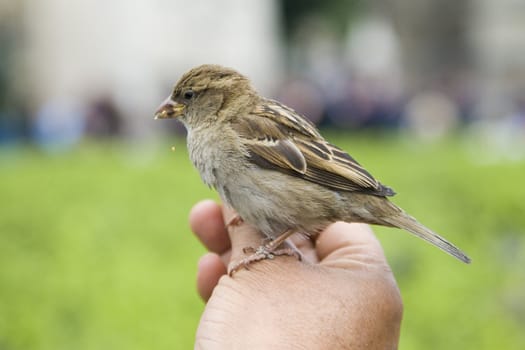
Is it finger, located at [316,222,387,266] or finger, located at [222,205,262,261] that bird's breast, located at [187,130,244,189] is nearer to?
finger, located at [222,205,262,261]

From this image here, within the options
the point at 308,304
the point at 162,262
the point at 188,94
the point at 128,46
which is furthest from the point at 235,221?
the point at 128,46

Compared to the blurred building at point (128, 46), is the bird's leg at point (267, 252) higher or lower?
higher

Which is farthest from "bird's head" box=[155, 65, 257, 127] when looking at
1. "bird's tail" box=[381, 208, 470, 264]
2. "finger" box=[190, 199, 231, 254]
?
"bird's tail" box=[381, 208, 470, 264]

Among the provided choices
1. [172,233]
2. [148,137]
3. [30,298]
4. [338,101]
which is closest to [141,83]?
[148,137]

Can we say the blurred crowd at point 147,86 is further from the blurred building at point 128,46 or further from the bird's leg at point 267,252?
the bird's leg at point 267,252

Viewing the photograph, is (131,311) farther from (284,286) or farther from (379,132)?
(379,132)

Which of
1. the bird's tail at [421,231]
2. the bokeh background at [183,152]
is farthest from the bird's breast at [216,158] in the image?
the bokeh background at [183,152]
